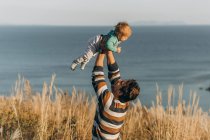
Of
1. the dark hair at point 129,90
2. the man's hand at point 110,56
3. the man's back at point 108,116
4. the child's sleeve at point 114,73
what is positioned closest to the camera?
the dark hair at point 129,90

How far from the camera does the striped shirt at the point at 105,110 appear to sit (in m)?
3.92

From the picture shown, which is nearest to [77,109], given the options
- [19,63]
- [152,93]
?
[152,93]

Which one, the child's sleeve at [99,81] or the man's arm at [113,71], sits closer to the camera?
the child's sleeve at [99,81]

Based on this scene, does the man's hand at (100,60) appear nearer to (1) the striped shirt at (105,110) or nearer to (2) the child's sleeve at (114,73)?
(1) the striped shirt at (105,110)

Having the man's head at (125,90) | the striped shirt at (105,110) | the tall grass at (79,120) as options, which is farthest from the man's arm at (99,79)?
the tall grass at (79,120)

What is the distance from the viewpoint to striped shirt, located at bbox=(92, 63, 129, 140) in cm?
392

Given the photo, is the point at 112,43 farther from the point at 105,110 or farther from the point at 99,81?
the point at 105,110

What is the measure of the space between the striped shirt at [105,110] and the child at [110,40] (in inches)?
7.9

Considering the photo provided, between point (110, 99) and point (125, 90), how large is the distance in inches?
6.8

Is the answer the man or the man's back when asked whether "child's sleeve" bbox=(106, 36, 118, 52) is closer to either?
the man

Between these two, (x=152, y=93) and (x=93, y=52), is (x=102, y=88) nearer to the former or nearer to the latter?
(x=93, y=52)

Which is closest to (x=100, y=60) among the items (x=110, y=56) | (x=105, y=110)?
(x=110, y=56)

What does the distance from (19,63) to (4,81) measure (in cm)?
2389

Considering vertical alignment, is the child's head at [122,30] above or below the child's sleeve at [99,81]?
above
